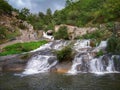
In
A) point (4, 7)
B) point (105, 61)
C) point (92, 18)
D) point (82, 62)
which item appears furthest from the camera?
point (4, 7)

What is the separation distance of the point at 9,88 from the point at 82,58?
13.5 m

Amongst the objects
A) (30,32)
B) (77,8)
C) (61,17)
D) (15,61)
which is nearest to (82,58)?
(15,61)

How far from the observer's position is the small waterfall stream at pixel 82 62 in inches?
1188

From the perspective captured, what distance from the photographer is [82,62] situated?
31984 mm

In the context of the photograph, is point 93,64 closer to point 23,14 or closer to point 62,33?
point 62,33

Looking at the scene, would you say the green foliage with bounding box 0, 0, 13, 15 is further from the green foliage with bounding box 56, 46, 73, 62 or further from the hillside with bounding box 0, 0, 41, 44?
the green foliage with bounding box 56, 46, 73, 62

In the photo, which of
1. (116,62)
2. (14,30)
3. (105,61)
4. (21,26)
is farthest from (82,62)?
(21,26)

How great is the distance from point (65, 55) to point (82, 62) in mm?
2358

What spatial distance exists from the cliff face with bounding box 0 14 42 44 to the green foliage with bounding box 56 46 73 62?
67.9ft

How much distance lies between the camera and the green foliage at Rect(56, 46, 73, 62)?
32.7 m

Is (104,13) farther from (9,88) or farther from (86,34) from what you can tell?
(9,88)

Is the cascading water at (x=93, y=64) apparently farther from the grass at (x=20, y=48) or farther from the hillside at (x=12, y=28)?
the hillside at (x=12, y=28)

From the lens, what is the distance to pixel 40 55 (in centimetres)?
3572

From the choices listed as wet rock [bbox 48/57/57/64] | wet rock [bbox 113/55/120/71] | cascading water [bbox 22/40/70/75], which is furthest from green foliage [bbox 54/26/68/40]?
wet rock [bbox 113/55/120/71]
